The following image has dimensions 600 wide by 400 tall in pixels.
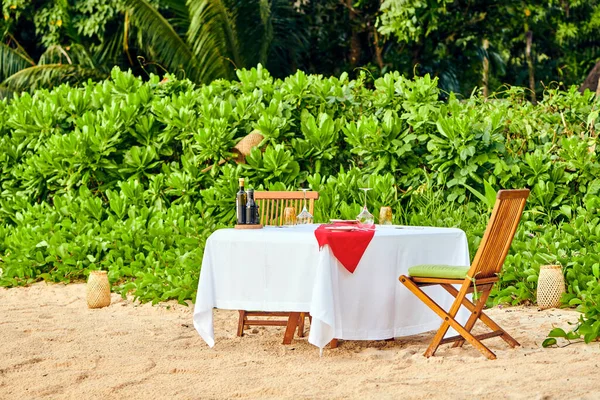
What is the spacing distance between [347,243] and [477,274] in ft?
2.48

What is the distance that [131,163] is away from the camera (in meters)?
9.23

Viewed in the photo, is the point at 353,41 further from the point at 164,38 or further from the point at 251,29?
the point at 164,38

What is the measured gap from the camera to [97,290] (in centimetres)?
726

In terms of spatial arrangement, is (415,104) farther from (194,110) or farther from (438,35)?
(438,35)

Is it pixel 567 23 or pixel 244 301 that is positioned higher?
pixel 567 23

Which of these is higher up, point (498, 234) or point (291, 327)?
point (498, 234)

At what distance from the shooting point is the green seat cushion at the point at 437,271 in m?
5.07

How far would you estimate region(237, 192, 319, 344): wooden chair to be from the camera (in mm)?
5680

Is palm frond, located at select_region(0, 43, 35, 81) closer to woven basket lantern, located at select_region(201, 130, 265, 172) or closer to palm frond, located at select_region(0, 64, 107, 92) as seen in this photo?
palm frond, located at select_region(0, 64, 107, 92)

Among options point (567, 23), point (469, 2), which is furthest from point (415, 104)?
point (567, 23)

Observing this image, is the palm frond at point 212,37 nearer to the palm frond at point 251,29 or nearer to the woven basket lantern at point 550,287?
the palm frond at point 251,29

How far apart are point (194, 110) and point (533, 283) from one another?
398cm

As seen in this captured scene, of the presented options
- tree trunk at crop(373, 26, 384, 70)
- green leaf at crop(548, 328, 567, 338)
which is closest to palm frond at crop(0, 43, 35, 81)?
tree trunk at crop(373, 26, 384, 70)

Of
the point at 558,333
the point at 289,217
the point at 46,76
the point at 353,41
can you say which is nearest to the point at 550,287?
the point at 558,333
